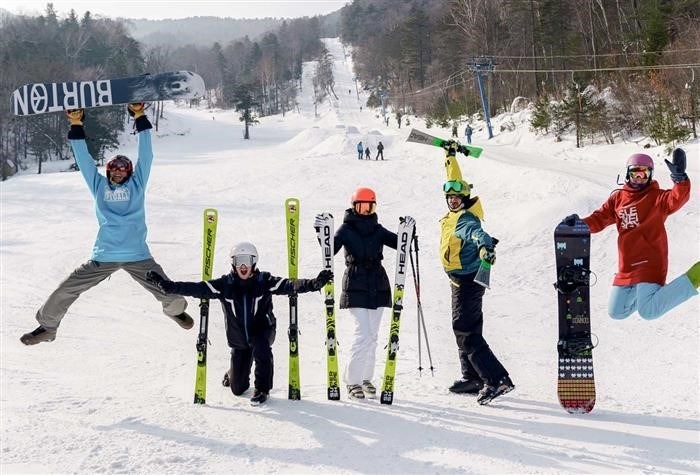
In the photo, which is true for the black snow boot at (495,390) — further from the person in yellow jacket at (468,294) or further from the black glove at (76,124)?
the black glove at (76,124)

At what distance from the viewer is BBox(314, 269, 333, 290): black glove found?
5023 millimetres

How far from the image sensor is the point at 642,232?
5340 millimetres

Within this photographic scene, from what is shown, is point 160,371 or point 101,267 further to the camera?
point 160,371

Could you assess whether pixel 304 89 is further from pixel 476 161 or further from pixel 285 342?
pixel 285 342

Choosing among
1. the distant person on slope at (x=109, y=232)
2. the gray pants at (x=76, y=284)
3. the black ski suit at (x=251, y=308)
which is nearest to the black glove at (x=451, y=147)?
the black ski suit at (x=251, y=308)

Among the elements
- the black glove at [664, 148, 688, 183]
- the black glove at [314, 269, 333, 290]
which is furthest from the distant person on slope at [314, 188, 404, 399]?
the black glove at [664, 148, 688, 183]

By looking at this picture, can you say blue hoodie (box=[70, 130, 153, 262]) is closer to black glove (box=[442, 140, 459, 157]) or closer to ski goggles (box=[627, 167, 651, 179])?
black glove (box=[442, 140, 459, 157])

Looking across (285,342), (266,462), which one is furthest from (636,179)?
(285,342)

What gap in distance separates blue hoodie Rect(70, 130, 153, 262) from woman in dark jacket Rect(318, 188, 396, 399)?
6.33 ft

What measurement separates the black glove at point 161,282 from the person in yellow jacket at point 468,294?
2536mm

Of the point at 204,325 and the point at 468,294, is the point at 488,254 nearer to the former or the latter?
the point at 468,294

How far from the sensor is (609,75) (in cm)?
3503

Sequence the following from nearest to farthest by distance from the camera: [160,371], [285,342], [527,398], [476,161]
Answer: [527,398]
[160,371]
[285,342]
[476,161]

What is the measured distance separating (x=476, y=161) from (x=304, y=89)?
97244 millimetres
